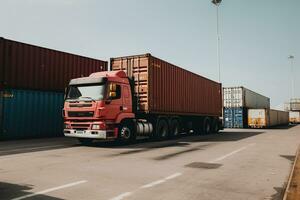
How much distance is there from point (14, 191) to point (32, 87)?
41.7 ft

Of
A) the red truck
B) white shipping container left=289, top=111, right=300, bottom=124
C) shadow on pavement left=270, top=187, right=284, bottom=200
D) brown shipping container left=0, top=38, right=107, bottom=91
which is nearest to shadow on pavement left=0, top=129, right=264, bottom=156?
the red truck

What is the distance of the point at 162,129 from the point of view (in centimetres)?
1703

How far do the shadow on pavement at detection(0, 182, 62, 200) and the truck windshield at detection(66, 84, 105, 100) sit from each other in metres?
6.86

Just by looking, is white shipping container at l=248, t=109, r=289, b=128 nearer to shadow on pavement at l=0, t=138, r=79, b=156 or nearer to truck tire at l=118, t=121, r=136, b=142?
truck tire at l=118, t=121, r=136, b=142

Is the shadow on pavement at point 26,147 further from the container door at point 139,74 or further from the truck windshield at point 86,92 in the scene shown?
the container door at point 139,74

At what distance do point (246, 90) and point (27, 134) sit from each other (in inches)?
1152

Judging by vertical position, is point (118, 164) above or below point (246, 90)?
below

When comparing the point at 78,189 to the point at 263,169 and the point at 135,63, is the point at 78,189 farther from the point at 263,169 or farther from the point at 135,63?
the point at 135,63

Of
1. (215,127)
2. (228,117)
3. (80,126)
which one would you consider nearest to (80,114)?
(80,126)

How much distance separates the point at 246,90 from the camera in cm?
3838

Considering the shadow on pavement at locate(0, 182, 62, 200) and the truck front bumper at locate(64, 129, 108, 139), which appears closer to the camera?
the shadow on pavement at locate(0, 182, 62, 200)

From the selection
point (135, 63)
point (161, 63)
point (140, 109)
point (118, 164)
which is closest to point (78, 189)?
point (118, 164)

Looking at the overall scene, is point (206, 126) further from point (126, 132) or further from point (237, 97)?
point (237, 97)

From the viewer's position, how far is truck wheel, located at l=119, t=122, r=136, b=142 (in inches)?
530
